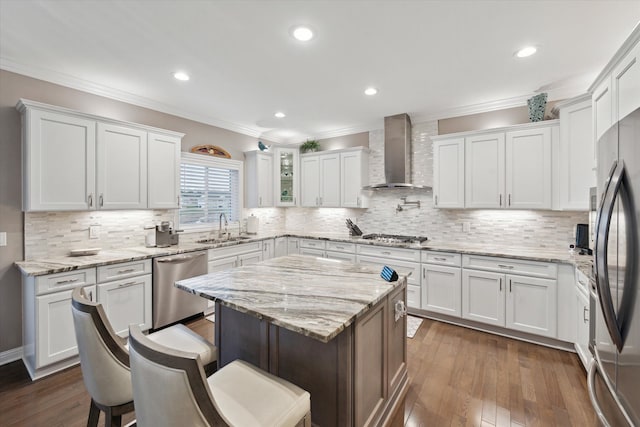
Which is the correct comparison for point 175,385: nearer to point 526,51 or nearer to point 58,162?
point 58,162

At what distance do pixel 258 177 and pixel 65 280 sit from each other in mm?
2961

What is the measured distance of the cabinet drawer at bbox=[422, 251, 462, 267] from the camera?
336 cm

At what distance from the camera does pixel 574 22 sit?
204 centimetres

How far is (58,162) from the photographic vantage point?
2.65 meters

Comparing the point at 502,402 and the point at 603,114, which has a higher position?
the point at 603,114

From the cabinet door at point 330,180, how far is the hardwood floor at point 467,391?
2.69m

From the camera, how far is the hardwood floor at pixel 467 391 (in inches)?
76.0

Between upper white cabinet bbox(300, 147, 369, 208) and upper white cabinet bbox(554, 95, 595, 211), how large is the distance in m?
2.51

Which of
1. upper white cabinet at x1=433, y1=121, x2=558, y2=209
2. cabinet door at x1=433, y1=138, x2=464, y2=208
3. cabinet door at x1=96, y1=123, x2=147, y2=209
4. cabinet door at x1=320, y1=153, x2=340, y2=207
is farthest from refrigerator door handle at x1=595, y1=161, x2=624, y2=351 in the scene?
cabinet door at x1=96, y1=123, x2=147, y2=209

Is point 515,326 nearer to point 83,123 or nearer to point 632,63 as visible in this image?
point 632,63

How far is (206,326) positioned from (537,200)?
13.7 feet

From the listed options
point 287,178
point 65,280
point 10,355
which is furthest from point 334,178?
point 10,355

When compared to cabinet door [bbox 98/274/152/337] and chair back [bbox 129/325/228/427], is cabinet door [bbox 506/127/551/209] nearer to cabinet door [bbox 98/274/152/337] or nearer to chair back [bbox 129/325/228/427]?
chair back [bbox 129/325/228/427]

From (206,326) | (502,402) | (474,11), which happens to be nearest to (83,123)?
(206,326)
